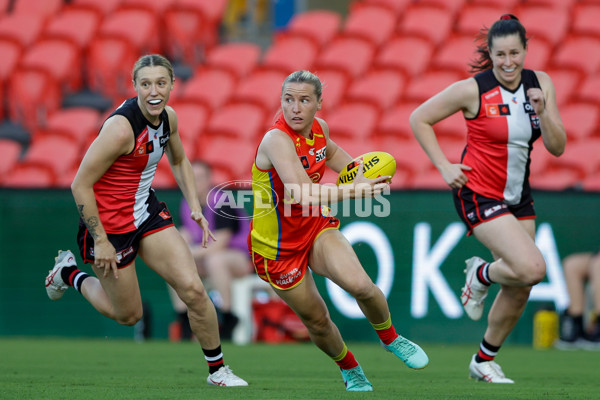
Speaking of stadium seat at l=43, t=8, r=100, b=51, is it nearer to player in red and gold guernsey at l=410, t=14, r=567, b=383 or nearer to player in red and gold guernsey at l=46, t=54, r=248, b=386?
player in red and gold guernsey at l=46, t=54, r=248, b=386

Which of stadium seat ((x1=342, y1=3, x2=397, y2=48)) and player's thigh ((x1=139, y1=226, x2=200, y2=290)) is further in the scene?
stadium seat ((x1=342, y1=3, x2=397, y2=48))

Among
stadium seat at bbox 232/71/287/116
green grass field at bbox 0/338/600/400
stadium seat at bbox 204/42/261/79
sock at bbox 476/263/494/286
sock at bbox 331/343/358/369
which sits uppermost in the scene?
stadium seat at bbox 204/42/261/79

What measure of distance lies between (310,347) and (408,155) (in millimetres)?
3386

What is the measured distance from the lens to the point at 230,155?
12.3 metres

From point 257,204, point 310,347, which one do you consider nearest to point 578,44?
point 310,347

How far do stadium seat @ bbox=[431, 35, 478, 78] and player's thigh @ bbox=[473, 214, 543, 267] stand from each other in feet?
24.1

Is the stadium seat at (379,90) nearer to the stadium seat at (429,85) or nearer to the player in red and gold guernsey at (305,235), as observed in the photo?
the stadium seat at (429,85)

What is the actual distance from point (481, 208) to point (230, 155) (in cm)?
644

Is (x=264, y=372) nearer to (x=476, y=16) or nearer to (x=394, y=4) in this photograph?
(x=476, y=16)

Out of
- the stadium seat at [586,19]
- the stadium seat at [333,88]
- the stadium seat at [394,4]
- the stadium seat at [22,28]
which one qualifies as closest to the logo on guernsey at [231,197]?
the stadium seat at [333,88]

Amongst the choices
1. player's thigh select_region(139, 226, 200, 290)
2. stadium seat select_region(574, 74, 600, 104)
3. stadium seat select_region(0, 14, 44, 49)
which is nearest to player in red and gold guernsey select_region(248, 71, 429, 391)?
player's thigh select_region(139, 226, 200, 290)

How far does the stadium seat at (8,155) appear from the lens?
12.4 metres

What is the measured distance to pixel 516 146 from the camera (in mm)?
6301

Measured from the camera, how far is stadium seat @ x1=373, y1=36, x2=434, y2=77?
44.7 feet
